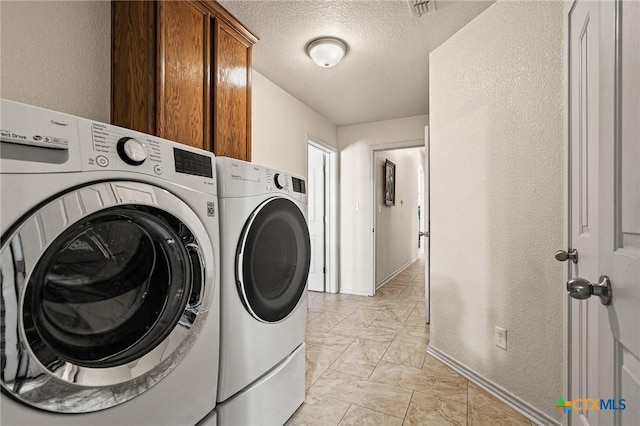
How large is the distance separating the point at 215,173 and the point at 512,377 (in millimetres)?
1902

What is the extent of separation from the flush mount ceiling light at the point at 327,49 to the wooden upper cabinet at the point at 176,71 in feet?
1.85

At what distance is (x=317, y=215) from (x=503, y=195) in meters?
2.72

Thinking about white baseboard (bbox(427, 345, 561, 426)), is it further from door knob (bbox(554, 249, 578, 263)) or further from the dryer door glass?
the dryer door glass

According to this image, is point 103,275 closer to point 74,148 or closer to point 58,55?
point 74,148

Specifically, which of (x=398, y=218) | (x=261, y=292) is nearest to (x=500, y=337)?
(x=261, y=292)

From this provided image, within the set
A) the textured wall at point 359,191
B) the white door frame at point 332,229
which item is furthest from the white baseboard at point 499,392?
the white door frame at point 332,229

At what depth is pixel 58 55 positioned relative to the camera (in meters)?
1.31

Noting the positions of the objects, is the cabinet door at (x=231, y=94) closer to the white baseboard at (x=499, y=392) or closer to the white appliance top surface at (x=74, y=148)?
the white appliance top surface at (x=74, y=148)

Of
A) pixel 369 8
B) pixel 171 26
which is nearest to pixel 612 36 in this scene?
pixel 369 8

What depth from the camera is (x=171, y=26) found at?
1.47 m

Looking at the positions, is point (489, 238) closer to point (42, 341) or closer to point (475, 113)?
point (475, 113)

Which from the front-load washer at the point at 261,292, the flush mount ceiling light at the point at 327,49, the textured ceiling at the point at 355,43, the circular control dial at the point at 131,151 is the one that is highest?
the textured ceiling at the point at 355,43

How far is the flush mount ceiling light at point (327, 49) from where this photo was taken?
2146mm

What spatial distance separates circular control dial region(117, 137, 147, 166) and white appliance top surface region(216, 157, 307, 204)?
1.08 ft
